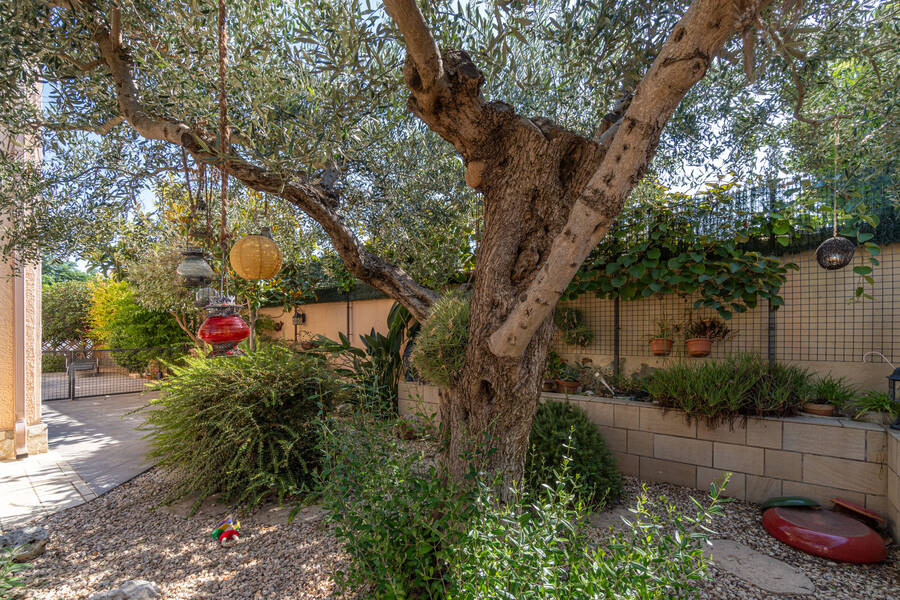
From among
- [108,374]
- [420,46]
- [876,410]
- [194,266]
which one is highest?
[420,46]

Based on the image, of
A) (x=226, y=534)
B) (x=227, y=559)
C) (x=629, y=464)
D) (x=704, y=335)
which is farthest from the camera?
(x=704, y=335)

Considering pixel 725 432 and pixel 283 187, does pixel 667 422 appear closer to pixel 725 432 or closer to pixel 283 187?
pixel 725 432

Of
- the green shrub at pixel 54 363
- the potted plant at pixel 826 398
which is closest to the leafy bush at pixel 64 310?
the green shrub at pixel 54 363

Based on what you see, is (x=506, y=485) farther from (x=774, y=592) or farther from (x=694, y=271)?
(x=694, y=271)

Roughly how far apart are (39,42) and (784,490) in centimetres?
611

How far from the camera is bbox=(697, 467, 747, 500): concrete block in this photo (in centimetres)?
335

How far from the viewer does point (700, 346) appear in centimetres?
407

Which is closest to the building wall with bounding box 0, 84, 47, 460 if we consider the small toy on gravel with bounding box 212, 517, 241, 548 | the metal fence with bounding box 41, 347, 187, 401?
the small toy on gravel with bounding box 212, 517, 241, 548

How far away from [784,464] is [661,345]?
4.66 feet

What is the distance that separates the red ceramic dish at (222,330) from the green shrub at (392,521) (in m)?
0.82

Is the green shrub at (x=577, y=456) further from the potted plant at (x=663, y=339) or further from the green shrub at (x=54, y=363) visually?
the green shrub at (x=54, y=363)

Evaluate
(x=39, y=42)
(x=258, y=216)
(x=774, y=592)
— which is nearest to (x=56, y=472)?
(x=258, y=216)

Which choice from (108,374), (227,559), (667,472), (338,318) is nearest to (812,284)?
(667,472)

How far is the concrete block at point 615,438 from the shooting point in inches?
153
